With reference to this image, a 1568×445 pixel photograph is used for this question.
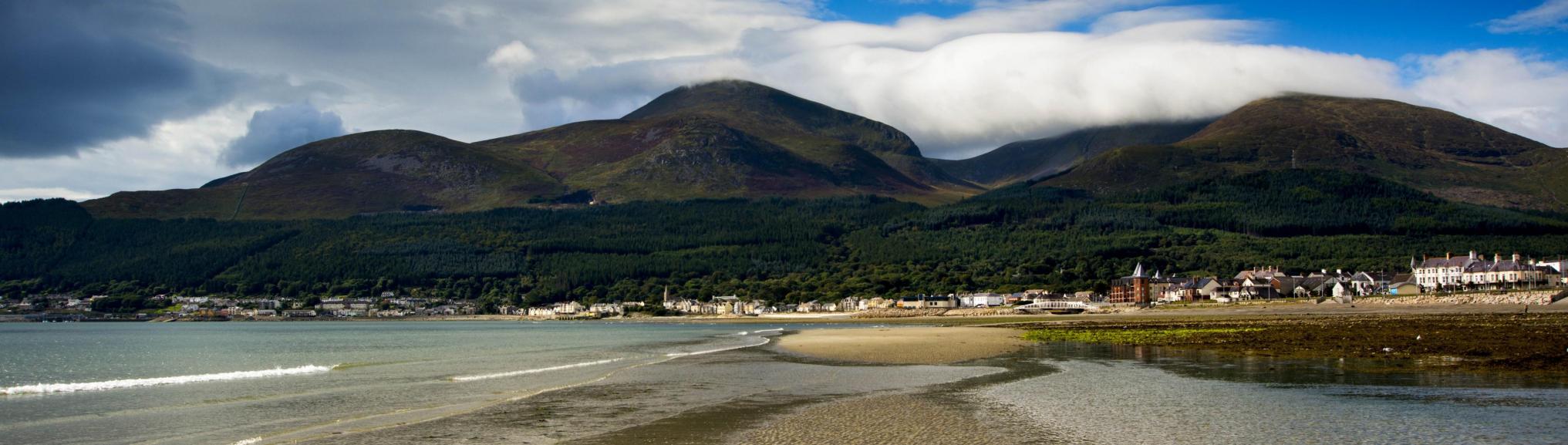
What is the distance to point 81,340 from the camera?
8256cm

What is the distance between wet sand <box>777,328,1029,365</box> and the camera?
45.0 m

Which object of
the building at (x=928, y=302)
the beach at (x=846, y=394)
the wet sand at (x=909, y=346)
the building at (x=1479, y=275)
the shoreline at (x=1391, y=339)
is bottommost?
the wet sand at (x=909, y=346)

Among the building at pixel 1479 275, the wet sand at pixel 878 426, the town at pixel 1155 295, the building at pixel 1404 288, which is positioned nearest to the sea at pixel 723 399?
the wet sand at pixel 878 426

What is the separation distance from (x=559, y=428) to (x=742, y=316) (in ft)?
479

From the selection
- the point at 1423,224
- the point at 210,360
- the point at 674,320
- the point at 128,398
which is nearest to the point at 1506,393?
the point at 128,398

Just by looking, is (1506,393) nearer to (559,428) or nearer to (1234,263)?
(559,428)

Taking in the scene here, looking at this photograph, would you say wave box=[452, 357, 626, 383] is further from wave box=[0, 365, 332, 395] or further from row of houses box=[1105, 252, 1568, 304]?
row of houses box=[1105, 252, 1568, 304]

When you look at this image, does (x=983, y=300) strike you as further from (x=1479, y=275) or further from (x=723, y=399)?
(x=723, y=399)

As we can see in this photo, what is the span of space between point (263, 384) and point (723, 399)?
55.4ft

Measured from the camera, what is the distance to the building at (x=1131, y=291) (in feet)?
453

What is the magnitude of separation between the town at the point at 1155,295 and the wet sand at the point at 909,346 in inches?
2073

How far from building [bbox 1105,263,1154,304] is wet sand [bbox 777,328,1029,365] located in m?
70.5

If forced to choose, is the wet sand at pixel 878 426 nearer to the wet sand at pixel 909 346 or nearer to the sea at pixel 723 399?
the sea at pixel 723 399

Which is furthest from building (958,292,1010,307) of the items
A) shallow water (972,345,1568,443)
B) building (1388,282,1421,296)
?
shallow water (972,345,1568,443)
